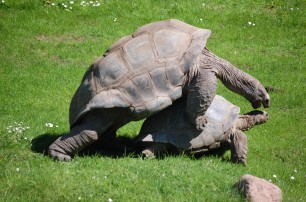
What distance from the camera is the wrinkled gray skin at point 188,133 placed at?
888 cm

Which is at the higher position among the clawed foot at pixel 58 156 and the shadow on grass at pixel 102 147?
the clawed foot at pixel 58 156

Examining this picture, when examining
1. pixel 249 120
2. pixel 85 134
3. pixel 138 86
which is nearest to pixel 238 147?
pixel 249 120

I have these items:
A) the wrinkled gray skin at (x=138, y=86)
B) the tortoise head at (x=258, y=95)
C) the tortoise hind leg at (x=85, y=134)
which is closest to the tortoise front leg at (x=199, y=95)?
the wrinkled gray skin at (x=138, y=86)

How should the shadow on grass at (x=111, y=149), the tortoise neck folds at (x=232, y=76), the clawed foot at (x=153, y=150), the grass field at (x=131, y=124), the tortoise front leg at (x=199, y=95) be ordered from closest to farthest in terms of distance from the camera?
the grass field at (x=131, y=124), the tortoise front leg at (x=199, y=95), the clawed foot at (x=153, y=150), the shadow on grass at (x=111, y=149), the tortoise neck folds at (x=232, y=76)

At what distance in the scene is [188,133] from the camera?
8.92m

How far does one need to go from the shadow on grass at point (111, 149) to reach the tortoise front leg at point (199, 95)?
0.56 metres

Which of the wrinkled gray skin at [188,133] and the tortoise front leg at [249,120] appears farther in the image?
the tortoise front leg at [249,120]

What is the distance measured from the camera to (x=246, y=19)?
15977 millimetres

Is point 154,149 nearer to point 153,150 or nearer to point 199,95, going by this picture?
point 153,150

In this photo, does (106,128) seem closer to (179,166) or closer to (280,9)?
(179,166)

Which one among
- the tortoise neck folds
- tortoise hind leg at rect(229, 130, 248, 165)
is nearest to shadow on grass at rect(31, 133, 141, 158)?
tortoise hind leg at rect(229, 130, 248, 165)

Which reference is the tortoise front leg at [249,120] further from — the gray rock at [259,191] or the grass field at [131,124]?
the gray rock at [259,191]

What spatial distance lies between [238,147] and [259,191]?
175cm

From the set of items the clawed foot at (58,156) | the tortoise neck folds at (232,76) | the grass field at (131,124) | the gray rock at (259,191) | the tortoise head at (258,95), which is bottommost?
the grass field at (131,124)
